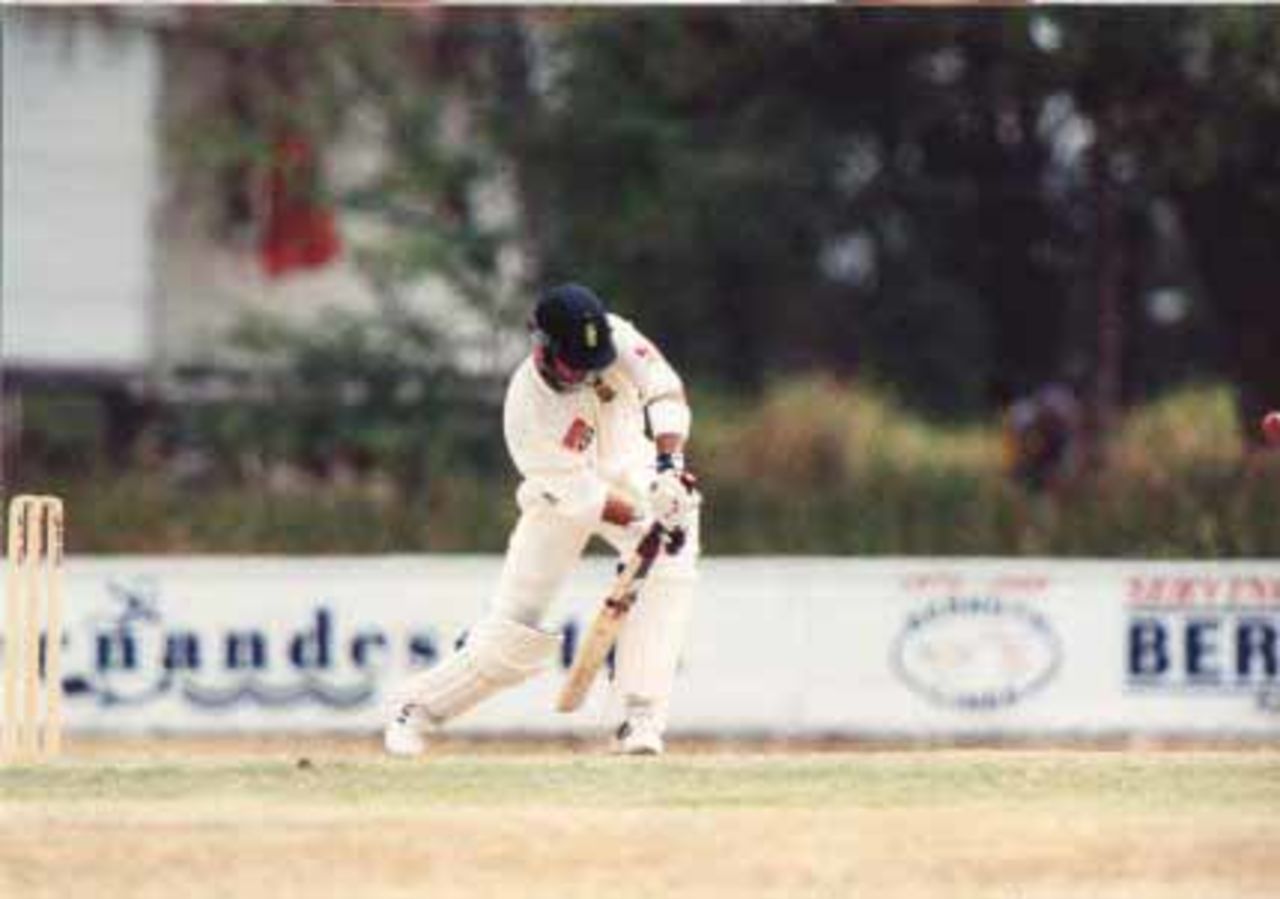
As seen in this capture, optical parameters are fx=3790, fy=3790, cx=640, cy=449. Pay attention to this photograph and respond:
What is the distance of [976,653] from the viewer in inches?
807

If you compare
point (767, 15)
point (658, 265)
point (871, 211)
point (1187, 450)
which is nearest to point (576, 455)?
point (1187, 450)

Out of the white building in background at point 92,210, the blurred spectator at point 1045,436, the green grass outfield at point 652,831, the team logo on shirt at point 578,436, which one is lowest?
the green grass outfield at point 652,831

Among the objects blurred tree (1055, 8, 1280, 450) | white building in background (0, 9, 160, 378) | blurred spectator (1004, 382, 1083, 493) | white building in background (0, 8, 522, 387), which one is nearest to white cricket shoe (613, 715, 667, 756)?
blurred tree (1055, 8, 1280, 450)


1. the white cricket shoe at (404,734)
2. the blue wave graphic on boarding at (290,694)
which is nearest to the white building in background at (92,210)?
the blue wave graphic on boarding at (290,694)

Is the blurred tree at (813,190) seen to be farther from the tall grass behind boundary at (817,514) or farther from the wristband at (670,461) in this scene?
the wristband at (670,461)

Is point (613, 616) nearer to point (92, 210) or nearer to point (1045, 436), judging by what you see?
point (1045, 436)

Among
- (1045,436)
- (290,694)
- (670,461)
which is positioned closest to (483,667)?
(670,461)

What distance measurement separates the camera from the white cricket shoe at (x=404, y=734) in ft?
45.4

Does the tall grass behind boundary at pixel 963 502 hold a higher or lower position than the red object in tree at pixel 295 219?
lower

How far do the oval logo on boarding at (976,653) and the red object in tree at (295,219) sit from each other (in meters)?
16.6

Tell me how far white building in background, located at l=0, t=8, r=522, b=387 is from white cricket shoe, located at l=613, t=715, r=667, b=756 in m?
20.9

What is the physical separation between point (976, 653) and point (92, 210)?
17408mm

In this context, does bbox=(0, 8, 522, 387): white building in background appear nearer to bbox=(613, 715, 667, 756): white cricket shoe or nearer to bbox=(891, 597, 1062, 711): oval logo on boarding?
bbox=(891, 597, 1062, 711): oval logo on boarding

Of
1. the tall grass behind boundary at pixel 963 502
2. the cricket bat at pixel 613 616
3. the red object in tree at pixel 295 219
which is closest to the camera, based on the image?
the cricket bat at pixel 613 616
